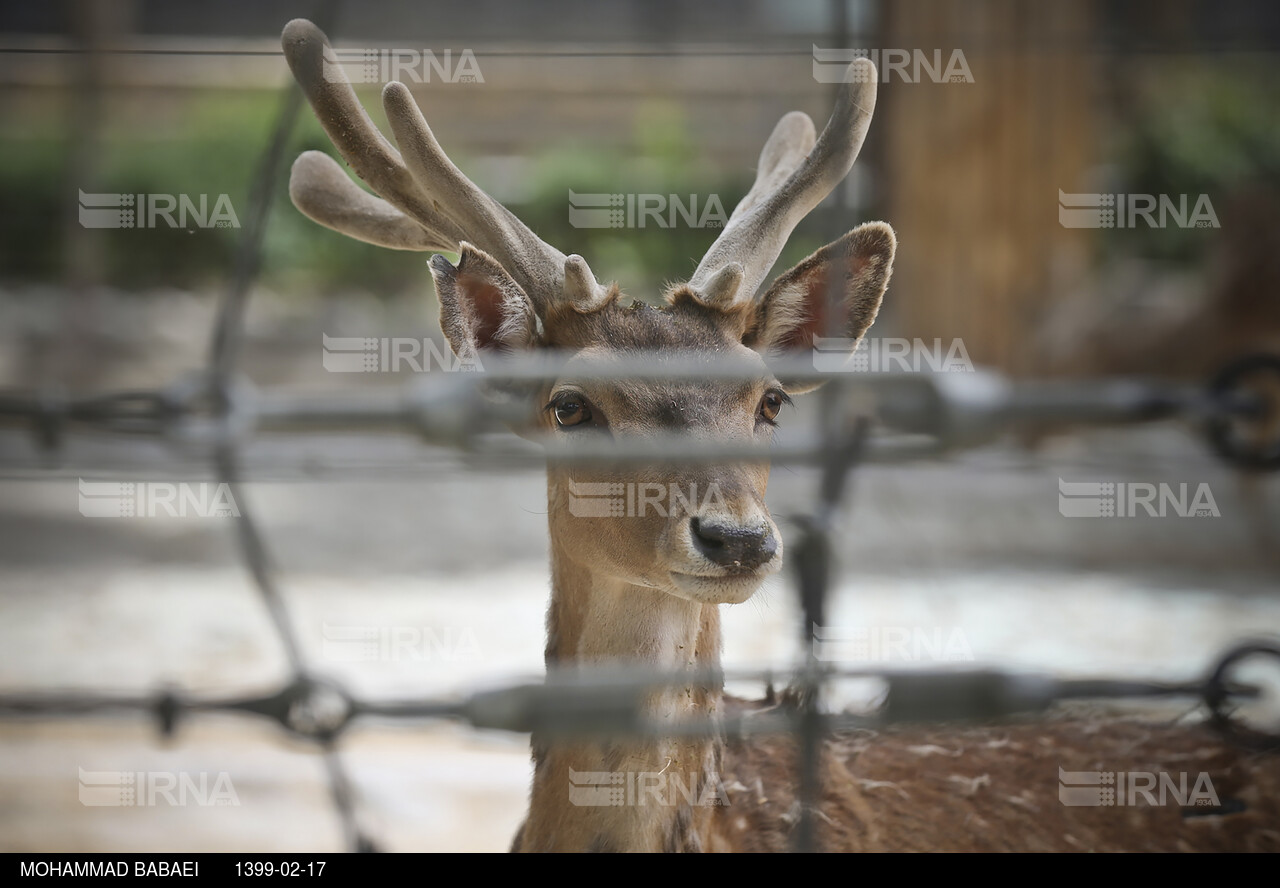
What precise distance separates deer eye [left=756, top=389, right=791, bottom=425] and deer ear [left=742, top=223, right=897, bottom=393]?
1.5 inches

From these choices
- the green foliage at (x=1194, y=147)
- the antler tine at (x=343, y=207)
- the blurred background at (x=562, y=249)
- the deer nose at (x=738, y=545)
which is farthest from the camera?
the green foliage at (x=1194, y=147)

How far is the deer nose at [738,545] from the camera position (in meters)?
1.56

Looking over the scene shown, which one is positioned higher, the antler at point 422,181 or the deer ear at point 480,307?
the antler at point 422,181

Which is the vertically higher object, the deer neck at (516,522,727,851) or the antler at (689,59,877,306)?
the antler at (689,59,877,306)

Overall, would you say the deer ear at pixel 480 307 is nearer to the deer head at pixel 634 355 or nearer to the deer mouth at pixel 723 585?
the deer head at pixel 634 355

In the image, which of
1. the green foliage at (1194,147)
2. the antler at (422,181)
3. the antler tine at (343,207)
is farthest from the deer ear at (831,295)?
the green foliage at (1194,147)

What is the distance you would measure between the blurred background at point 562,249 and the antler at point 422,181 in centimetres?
31

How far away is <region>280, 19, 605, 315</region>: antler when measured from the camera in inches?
67.3

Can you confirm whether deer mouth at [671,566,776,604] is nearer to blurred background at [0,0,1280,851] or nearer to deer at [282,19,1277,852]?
deer at [282,19,1277,852]

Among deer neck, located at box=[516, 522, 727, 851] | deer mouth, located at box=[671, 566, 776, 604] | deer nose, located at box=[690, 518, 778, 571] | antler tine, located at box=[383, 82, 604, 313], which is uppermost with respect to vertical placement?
antler tine, located at box=[383, 82, 604, 313]

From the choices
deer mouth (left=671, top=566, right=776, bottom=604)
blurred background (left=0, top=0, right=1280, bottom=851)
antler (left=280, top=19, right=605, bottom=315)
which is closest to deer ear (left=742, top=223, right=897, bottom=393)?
blurred background (left=0, top=0, right=1280, bottom=851)

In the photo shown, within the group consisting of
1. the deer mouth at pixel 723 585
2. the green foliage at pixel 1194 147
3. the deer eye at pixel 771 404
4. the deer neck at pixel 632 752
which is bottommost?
the deer neck at pixel 632 752

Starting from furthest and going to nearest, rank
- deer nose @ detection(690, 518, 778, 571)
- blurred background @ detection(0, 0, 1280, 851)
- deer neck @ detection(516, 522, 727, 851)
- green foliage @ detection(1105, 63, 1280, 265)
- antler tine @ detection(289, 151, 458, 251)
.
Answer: green foliage @ detection(1105, 63, 1280, 265) → blurred background @ detection(0, 0, 1280, 851) → antler tine @ detection(289, 151, 458, 251) → deer neck @ detection(516, 522, 727, 851) → deer nose @ detection(690, 518, 778, 571)

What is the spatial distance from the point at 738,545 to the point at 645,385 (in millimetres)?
305
